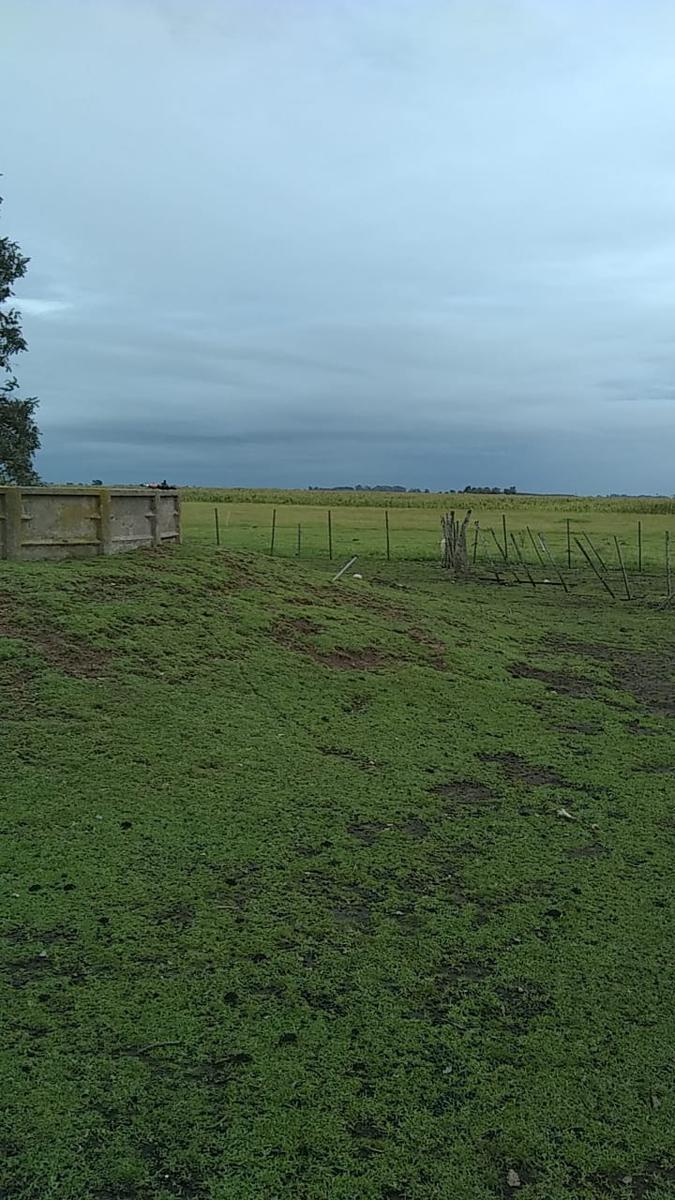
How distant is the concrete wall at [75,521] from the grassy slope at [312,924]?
87 centimetres

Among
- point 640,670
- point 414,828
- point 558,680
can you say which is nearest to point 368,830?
point 414,828

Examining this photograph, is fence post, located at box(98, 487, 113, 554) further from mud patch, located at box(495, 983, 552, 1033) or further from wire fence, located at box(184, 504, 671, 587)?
wire fence, located at box(184, 504, 671, 587)

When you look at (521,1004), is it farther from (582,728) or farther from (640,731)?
(640,731)

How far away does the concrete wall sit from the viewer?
389 inches

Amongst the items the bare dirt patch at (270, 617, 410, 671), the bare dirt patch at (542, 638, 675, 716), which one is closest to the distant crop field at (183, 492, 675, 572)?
the bare dirt patch at (542, 638, 675, 716)

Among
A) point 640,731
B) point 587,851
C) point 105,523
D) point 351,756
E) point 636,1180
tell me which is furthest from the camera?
point 105,523

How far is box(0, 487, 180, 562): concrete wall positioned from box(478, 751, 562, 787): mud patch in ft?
18.0

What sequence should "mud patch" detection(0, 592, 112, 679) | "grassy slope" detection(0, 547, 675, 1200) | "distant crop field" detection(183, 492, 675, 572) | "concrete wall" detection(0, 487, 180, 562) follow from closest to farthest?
"grassy slope" detection(0, 547, 675, 1200) → "mud patch" detection(0, 592, 112, 679) → "concrete wall" detection(0, 487, 180, 562) → "distant crop field" detection(183, 492, 675, 572)

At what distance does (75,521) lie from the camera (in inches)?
412

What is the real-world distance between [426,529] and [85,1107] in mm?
32696

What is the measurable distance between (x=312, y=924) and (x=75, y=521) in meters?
7.18

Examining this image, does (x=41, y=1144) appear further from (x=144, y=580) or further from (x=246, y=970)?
(x=144, y=580)

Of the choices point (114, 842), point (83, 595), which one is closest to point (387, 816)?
point (114, 842)

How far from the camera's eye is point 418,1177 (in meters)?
2.76
